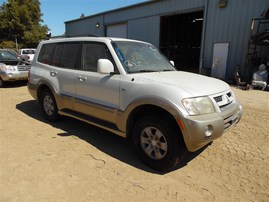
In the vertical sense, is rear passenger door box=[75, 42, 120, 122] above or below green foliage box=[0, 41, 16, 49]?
Answer: below

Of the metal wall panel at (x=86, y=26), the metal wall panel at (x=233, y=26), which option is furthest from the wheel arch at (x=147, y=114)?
the metal wall panel at (x=86, y=26)

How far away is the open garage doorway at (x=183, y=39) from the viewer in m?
20.0

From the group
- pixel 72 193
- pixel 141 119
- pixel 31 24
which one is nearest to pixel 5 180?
pixel 72 193

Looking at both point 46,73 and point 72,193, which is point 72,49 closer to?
point 46,73

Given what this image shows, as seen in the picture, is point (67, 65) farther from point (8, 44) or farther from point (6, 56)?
point (8, 44)

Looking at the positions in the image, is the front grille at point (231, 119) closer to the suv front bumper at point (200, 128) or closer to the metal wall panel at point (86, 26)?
the suv front bumper at point (200, 128)

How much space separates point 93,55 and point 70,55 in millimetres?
750

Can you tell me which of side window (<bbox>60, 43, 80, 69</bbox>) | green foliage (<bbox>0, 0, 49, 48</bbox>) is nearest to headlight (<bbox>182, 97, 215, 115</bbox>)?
side window (<bbox>60, 43, 80, 69</bbox>)

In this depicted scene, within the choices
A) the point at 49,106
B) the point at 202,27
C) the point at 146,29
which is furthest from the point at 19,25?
the point at 49,106

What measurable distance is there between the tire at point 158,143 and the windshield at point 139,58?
3.22ft

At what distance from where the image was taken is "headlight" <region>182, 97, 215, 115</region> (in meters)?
2.99

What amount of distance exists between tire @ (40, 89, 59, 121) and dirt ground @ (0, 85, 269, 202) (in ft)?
1.13

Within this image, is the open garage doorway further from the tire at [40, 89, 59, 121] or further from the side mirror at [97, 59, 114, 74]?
the side mirror at [97, 59, 114, 74]

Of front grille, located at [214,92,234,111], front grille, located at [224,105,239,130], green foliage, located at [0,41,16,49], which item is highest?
green foliage, located at [0,41,16,49]
